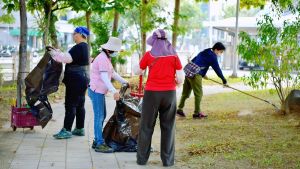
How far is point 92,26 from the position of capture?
21828 mm

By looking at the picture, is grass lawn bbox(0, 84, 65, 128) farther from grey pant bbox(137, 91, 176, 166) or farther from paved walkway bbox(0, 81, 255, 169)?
grey pant bbox(137, 91, 176, 166)

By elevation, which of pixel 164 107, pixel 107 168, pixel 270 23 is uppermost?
pixel 270 23

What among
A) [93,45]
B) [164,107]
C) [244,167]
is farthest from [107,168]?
[93,45]

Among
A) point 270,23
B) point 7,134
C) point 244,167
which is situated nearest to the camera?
point 244,167

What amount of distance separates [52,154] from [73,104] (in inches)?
53.2

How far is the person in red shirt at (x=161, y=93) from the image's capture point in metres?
6.88

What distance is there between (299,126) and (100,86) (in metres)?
4.00

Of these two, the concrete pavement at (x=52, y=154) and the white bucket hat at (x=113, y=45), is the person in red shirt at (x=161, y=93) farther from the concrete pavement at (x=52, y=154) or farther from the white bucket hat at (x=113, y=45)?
the white bucket hat at (x=113, y=45)

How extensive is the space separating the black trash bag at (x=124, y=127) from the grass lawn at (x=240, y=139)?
735mm

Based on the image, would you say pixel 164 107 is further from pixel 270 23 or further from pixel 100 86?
pixel 270 23

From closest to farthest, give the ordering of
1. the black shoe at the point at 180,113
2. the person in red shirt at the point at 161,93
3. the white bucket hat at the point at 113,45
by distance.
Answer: the person in red shirt at the point at 161,93
the white bucket hat at the point at 113,45
the black shoe at the point at 180,113

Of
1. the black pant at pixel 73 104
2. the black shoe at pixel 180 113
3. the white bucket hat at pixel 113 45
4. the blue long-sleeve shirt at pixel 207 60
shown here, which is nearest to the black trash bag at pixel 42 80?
the black pant at pixel 73 104

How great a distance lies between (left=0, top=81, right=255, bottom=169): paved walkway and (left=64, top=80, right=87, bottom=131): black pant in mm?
318

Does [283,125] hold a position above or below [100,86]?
below
